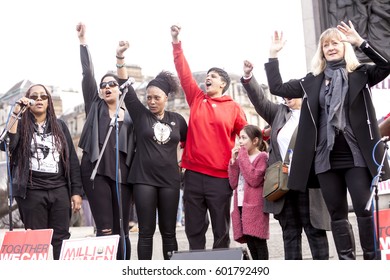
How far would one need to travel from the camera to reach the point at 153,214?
5.92 meters

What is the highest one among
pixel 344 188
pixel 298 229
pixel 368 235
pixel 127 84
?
pixel 127 84

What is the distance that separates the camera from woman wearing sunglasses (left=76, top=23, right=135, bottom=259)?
19.5 ft

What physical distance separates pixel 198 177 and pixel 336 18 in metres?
3.38

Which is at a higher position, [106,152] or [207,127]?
[207,127]

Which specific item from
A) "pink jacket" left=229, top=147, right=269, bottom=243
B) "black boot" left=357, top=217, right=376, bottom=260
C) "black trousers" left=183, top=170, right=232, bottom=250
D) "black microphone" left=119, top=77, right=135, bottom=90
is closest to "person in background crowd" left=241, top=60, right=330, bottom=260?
"pink jacket" left=229, top=147, right=269, bottom=243

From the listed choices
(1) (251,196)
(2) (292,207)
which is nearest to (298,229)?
(2) (292,207)

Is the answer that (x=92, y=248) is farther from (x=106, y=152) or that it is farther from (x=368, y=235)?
(x=368, y=235)

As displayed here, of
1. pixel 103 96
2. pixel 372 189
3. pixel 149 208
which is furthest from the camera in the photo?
pixel 103 96

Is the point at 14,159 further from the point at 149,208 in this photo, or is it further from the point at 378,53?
the point at 378,53

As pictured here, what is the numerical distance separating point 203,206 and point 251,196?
42 cm

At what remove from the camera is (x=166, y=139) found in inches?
239

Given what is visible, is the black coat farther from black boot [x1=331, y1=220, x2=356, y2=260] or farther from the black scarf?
black boot [x1=331, y1=220, x2=356, y2=260]
